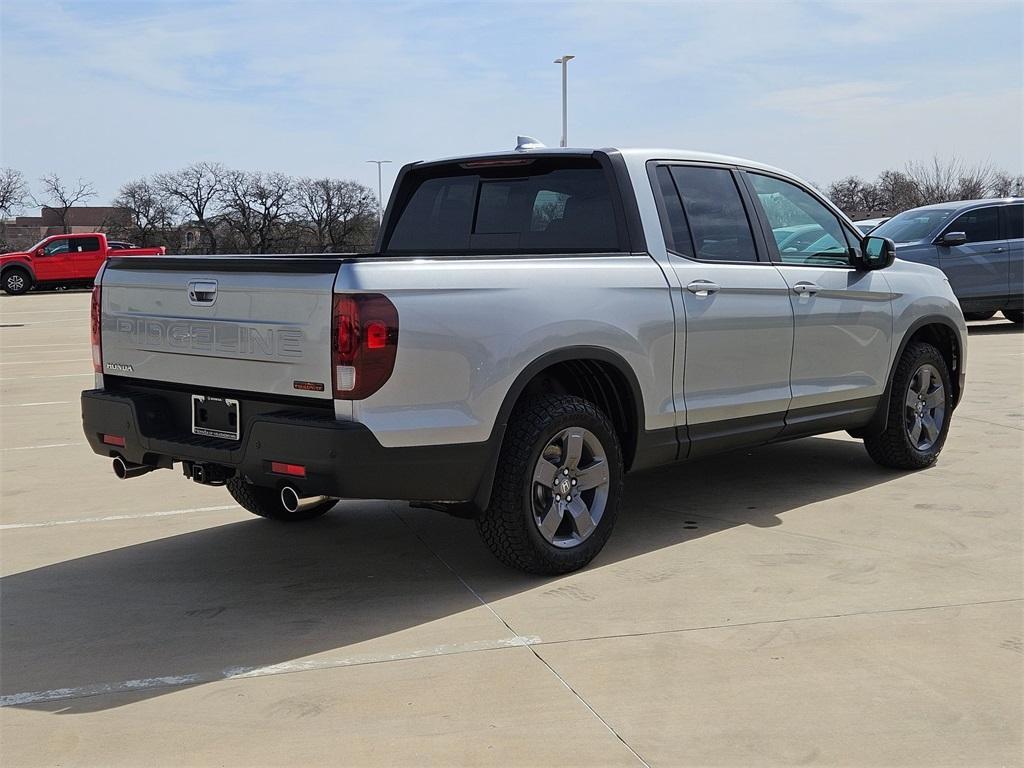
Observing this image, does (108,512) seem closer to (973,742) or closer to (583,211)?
(583,211)

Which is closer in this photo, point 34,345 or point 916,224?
point 916,224

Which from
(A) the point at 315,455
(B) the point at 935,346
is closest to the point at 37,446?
(A) the point at 315,455

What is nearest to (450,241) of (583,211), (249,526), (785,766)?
(583,211)

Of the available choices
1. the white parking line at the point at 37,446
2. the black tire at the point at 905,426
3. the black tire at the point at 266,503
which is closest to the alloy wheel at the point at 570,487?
the black tire at the point at 266,503

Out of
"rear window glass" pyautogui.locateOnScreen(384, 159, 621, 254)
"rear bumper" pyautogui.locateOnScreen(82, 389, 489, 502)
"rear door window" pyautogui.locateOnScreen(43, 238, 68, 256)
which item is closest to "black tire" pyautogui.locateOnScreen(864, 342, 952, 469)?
"rear window glass" pyautogui.locateOnScreen(384, 159, 621, 254)

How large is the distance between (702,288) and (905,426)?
2.22 meters

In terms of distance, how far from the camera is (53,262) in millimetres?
34781

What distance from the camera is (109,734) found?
3.48 metres

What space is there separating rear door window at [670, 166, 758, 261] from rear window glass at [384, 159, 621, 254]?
0.49m

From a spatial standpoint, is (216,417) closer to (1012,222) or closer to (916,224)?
(916,224)

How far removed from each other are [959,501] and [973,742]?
3212 millimetres

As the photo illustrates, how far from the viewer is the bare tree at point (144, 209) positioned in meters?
75.1

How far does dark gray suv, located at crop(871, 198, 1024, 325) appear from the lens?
15.8 m

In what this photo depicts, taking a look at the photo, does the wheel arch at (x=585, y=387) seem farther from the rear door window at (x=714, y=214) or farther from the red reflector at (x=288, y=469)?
the rear door window at (x=714, y=214)
